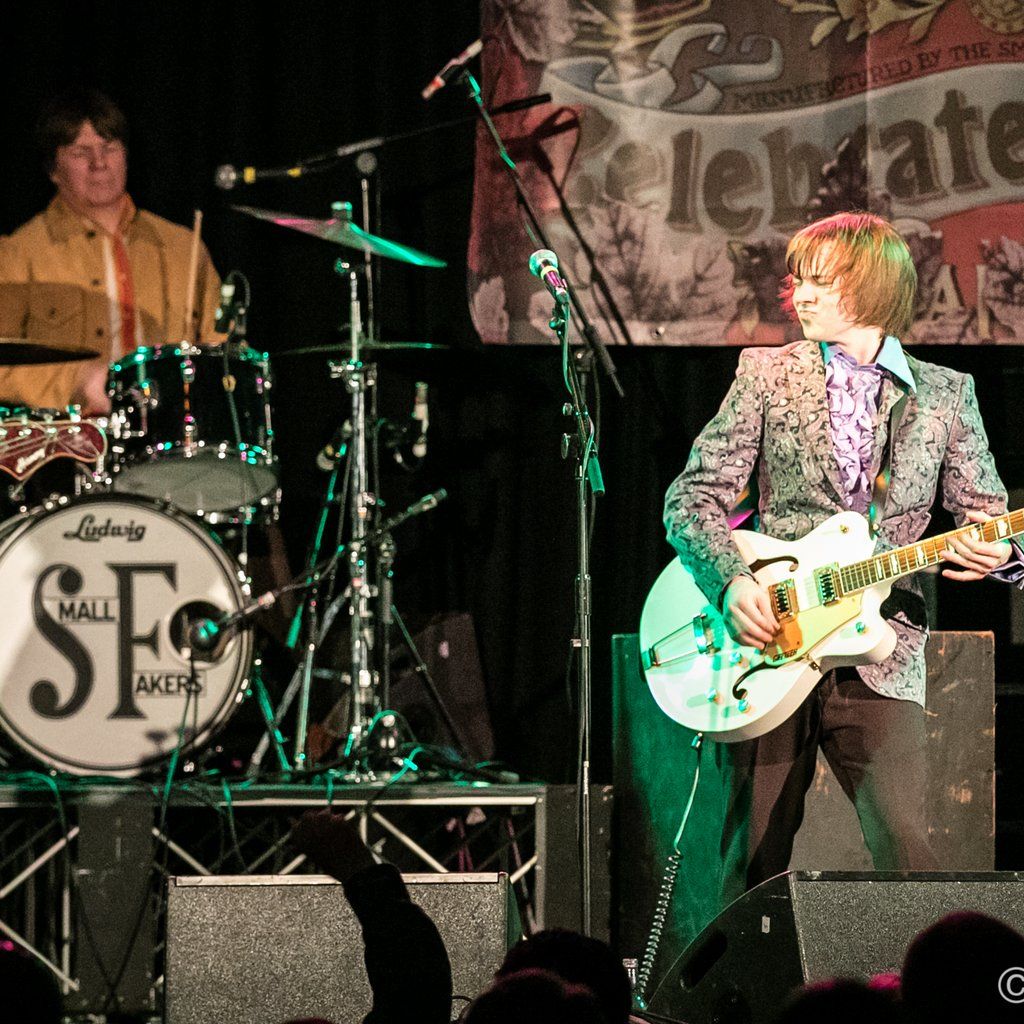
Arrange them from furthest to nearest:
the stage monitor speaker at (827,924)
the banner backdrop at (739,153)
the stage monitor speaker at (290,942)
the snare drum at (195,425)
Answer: the banner backdrop at (739,153)
the snare drum at (195,425)
the stage monitor speaker at (290,942)
the stage monitor speaker at (827,924)

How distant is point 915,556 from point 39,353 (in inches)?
119

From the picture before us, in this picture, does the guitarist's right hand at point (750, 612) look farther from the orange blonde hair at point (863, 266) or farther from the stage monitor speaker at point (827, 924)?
the stage monitor speaker at point (827, 924)

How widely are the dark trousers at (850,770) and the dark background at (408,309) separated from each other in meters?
1.86

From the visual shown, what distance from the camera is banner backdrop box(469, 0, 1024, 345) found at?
530 cm

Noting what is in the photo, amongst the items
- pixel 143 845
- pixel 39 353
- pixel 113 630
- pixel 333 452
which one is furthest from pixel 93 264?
pixel 143 845

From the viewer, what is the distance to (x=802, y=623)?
371 centimetres

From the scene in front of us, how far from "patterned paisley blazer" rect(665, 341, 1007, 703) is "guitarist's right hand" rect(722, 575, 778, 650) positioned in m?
0.05

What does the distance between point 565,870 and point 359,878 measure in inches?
81.0

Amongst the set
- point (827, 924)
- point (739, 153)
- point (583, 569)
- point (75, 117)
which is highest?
point (75, 117)

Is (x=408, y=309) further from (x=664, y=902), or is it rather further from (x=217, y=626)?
(x=664, y=902)

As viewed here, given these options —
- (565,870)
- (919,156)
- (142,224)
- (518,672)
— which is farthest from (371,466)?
(919,156)

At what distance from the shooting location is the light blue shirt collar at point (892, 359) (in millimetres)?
3865

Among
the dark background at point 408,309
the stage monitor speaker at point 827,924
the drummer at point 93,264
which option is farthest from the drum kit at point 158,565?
the stage monitor speaker at point 827,924

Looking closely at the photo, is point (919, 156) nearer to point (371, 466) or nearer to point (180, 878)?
point (371, 466)
